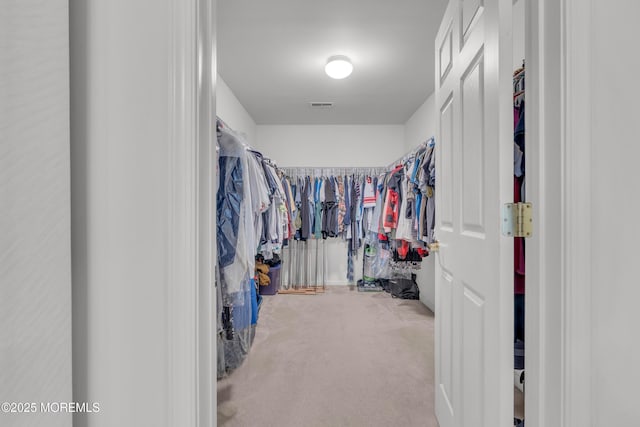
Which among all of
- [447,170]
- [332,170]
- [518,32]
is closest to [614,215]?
[447,170]

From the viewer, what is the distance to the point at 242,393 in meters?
1.81

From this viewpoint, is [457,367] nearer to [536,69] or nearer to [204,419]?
[204,419]

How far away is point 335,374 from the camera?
2025 millimetres

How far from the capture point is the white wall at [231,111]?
3.04m

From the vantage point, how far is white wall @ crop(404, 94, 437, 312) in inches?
138

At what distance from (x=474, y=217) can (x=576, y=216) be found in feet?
1.26

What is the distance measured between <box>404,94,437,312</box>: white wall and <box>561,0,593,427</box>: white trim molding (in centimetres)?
277

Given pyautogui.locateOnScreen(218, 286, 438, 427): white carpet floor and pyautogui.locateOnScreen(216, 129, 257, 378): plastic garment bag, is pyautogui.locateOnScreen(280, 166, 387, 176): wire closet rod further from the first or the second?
pyautogui.locateOnScreen(216, 129, 257, 378): plastic garment bag

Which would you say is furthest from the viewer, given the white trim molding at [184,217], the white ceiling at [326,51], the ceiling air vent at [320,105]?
the ceiling air vent at [320,105]

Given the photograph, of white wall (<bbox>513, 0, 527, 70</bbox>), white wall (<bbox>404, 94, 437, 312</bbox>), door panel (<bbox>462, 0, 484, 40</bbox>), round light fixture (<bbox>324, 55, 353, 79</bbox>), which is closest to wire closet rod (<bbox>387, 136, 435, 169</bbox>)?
white wall (<bbox>404, 94, 437, 312</bbox>)

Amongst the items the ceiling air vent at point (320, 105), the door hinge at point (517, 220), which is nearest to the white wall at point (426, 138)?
the ceiling air vent at point (320, 105)

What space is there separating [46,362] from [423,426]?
1.66m

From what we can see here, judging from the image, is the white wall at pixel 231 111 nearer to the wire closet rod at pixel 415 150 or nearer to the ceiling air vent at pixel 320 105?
the ceiling air vent at pixel 320 105

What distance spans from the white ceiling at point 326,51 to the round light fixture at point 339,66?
0.06 metres
